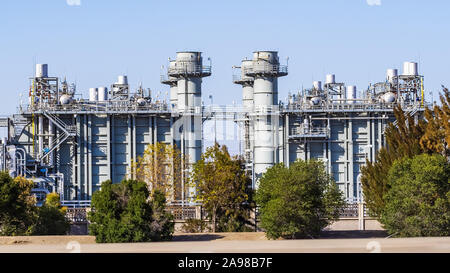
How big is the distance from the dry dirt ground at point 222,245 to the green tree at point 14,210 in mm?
2911

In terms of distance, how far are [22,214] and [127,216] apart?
25.7ft

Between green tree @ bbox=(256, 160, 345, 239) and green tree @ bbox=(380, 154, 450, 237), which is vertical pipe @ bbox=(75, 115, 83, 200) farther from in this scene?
green tree @ bbox=(380, 154, 450, 237)

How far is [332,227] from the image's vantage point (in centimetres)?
6544

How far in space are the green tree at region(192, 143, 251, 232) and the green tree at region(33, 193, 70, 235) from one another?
28.0 ft

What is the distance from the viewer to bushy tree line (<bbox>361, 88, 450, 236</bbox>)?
49938 mm

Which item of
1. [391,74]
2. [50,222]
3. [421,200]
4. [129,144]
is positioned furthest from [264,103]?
[421,200]

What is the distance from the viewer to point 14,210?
2056 inches

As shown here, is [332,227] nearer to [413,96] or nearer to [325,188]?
[325,188]

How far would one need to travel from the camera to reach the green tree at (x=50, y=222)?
2147 inches

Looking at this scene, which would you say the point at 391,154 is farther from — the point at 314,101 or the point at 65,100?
the point at 65,100

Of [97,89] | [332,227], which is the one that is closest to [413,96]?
[332,227]

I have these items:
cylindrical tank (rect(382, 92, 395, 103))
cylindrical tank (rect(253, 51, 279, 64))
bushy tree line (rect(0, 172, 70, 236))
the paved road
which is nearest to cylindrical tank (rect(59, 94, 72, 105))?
cylindrical tank (rect(253, 51, 279, 64))

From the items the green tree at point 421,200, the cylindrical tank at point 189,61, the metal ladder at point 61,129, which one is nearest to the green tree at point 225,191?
the green tree at point 421,200

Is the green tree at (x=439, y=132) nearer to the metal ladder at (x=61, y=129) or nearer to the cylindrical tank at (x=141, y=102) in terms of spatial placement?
the cylindrical tank at (x=141, y=102)
